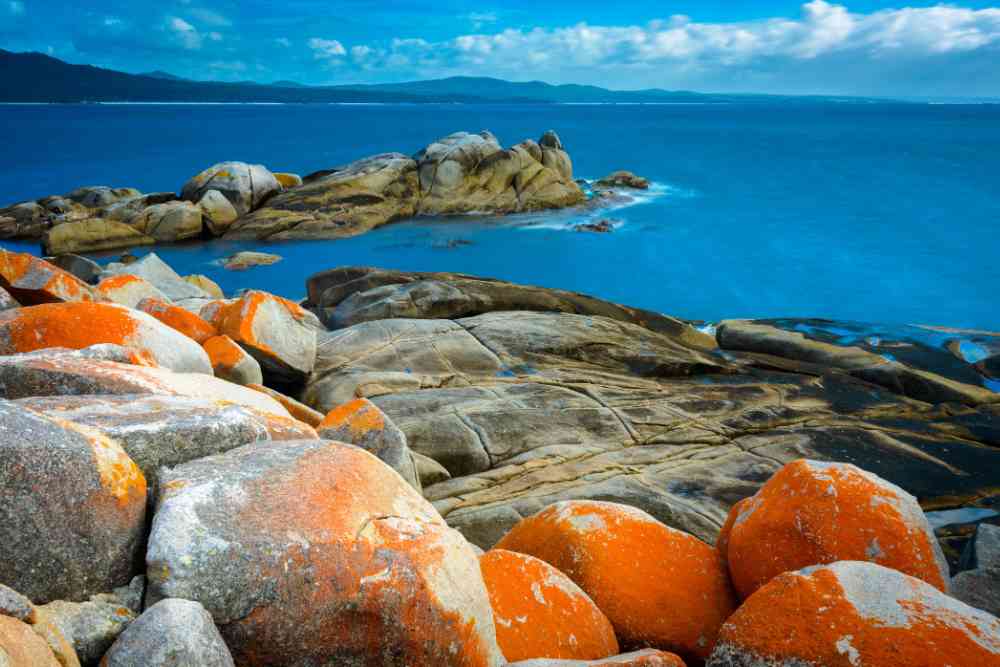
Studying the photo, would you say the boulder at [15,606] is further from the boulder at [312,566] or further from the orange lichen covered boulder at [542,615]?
the orange lichen covered boulder at [542,615]

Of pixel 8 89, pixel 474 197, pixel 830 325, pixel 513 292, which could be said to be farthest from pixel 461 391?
pixel 8 89

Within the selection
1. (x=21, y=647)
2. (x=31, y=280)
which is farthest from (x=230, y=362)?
(x=21, y=647)

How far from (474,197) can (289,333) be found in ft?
74.6

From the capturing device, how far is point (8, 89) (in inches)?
7003

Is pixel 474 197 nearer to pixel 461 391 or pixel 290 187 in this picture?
pixel 290 187

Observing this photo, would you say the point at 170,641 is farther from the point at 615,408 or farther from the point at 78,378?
the point at 615,408

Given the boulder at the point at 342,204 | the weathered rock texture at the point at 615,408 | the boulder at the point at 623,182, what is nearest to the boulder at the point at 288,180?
the boulder at the point at 342,204

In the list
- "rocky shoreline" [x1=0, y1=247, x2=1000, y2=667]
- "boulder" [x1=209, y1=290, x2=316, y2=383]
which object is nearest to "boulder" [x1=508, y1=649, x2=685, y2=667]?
"rocky shoreline" [x1=0, y1=247, x2=1000, y2=667]

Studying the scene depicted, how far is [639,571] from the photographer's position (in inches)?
149

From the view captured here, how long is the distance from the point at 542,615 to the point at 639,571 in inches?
27.7

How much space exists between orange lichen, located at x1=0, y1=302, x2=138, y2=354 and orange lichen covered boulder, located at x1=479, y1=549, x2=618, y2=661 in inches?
131

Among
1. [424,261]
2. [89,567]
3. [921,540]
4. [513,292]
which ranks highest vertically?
[89,567]

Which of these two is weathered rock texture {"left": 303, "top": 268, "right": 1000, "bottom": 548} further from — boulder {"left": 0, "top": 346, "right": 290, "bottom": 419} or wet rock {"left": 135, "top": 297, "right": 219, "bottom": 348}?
boulder {"left": 0, "top": 346, "right": 290, "bottom": 419}

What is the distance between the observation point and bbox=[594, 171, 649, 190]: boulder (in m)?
37.6
